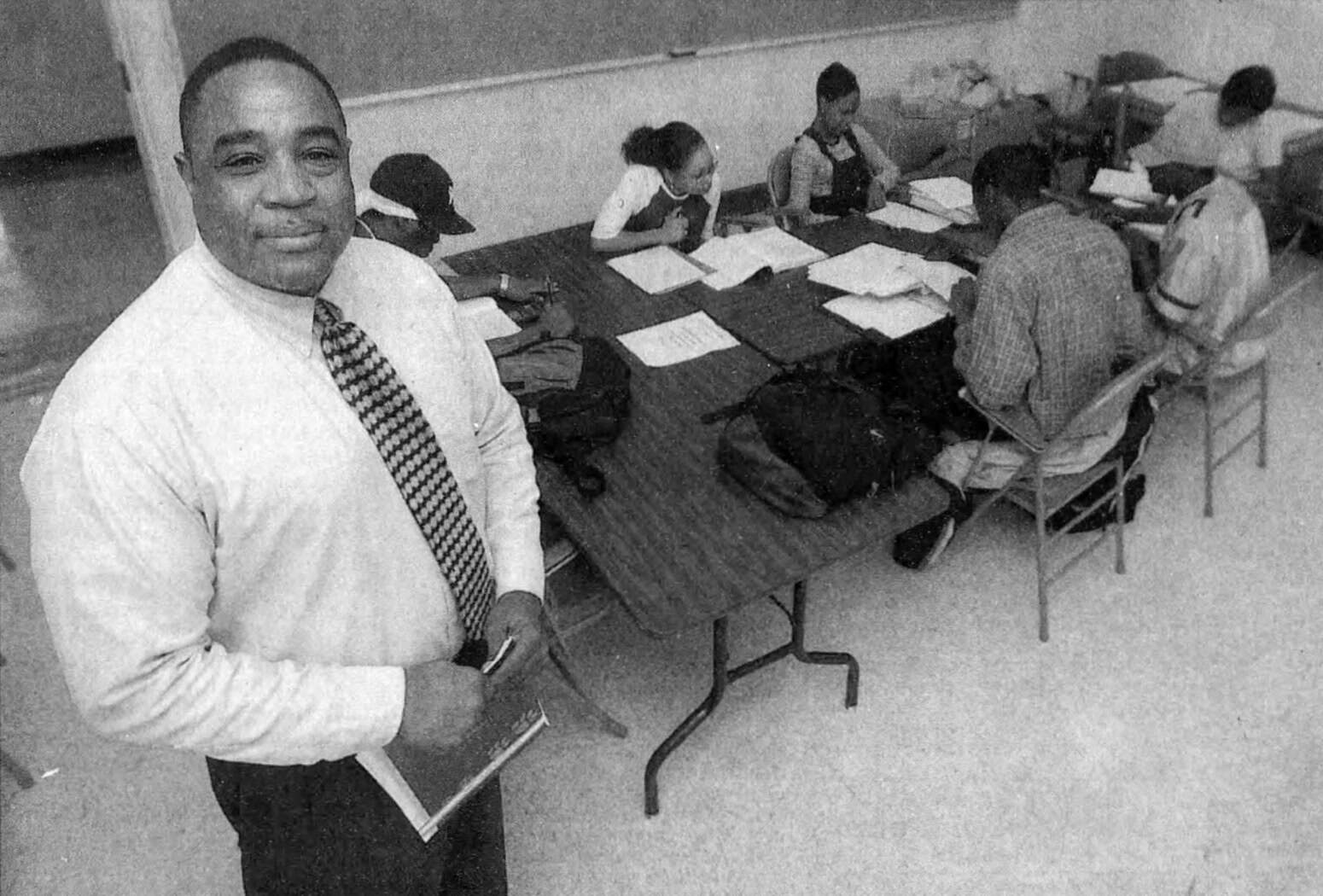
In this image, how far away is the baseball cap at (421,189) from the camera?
2.63 metres

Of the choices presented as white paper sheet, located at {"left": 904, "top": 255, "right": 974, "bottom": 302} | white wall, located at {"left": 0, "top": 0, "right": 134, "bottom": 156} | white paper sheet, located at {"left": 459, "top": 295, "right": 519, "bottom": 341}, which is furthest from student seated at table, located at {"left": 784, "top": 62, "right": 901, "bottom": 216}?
white wall, located at {"left": 0, "top": 0, "right": 134, "bottom": 156}

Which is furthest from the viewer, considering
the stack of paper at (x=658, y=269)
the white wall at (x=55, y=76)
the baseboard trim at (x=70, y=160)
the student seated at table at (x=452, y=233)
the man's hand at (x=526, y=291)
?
the baseboard trim at (x=70, y=160)

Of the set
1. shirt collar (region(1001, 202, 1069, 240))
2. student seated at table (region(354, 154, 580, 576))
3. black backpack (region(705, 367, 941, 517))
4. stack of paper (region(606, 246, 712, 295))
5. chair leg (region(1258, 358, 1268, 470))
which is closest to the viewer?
black backpack (region(705, 367, 941, 517))

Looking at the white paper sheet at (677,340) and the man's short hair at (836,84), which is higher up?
the man's short hair at (836,84)

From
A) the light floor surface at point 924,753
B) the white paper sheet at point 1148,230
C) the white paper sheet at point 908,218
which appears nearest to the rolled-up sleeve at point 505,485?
the light floor surface at point 924,753

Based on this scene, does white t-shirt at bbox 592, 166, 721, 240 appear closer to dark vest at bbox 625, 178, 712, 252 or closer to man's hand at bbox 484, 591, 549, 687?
dark vest at bbox 625, 178, 712, 252

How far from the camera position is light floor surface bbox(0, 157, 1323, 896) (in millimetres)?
2164

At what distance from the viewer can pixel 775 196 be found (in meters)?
3.90

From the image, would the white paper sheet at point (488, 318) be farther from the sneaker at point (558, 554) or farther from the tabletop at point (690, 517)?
the sneaker at point (558, 554)

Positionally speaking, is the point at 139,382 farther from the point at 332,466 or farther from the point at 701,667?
the point at 701,667

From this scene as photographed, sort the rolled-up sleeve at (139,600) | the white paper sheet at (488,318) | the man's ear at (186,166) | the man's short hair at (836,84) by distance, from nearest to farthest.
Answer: the rolled-up sleeve at (139,600) → the man's ear at (186,166) → the white paper sheet at (488,318) → the man's short hair at (836,84)

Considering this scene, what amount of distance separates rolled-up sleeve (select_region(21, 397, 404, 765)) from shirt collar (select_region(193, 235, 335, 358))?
198mm

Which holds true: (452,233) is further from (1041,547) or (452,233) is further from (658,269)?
(1041,547)

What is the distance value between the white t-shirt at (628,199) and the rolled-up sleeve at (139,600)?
2407 mm
